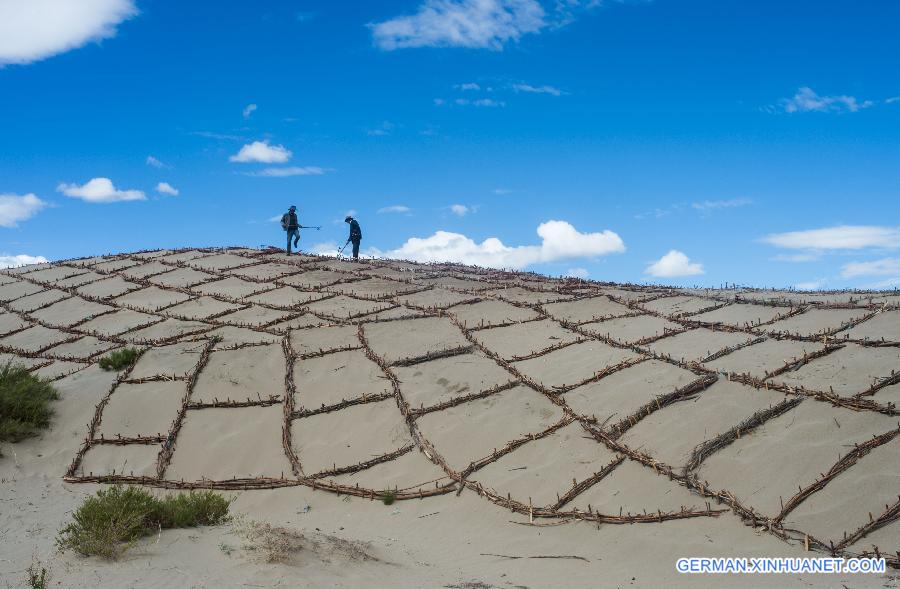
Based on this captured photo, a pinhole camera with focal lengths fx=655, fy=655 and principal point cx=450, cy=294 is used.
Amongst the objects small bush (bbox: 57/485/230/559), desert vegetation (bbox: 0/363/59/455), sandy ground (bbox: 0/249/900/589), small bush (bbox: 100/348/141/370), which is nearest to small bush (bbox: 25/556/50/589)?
sandy ground (bbox: 0/249/900/589)

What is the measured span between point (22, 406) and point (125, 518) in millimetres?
4173

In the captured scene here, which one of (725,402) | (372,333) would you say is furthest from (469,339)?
(725,402)

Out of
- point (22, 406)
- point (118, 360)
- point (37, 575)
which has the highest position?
point (118, 360)

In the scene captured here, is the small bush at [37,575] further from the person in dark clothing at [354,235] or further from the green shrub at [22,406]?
the person in dark clothing at [354,235]

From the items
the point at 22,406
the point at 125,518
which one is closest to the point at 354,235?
the point at 22,406

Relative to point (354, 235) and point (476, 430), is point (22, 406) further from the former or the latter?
point (354, 235)

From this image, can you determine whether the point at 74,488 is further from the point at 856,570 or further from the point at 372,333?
the point at 856,570

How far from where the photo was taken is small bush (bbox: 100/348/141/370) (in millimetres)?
9242

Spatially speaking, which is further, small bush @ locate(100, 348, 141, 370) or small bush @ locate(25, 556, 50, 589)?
small bush @ locate(100, 348, 141, 370)

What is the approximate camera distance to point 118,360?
926cm

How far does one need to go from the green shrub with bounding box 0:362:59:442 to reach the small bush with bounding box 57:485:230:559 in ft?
9.78

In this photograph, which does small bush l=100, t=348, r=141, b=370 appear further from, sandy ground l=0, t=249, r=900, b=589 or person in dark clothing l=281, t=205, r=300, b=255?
person in dark clothing l=281, t=205, r=300, b=255

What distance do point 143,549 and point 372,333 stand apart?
220 inches

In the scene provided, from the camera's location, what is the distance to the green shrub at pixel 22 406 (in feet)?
24.7
